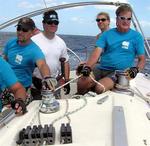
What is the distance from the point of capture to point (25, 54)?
4059 mm

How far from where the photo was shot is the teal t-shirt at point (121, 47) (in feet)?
13.9

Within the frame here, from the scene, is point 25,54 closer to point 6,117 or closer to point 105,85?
point 105,85

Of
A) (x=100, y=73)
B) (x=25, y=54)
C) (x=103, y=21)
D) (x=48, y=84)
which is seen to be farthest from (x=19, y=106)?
(x=103, y=21)

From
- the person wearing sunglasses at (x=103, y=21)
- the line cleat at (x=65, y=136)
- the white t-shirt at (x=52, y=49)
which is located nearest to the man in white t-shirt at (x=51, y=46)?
the white t-shirt at (x=52, y=49)

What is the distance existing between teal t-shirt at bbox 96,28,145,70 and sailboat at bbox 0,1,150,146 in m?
0.90

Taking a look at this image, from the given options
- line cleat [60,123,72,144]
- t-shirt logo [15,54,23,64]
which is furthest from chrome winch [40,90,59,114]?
t-shirt logo [15,54,23,64]

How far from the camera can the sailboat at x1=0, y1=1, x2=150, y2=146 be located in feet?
7.29

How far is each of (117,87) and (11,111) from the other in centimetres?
118

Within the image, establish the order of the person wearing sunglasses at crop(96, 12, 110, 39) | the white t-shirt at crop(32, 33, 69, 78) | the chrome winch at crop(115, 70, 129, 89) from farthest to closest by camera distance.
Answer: the person wearing sunglasses at crop(96, 12, 110, 39) < the white t-shirt at crop(32, 33, 69, 78) < the chrome winch at crop(115, 70, 129, 89)

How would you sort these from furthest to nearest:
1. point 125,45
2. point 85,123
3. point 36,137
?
point 125,45, point 85,123, point 36,137

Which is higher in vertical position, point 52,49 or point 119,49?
point 52,49

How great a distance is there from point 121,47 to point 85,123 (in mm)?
1899

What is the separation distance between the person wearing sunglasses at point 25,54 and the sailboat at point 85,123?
3.23 ft

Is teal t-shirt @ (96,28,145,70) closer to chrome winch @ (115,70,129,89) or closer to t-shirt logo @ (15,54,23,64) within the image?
chrome winch @ (115,70,129,89)
